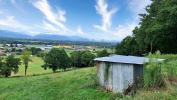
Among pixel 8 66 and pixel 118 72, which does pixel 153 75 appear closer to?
pixel 118 72

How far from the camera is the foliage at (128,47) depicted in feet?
212

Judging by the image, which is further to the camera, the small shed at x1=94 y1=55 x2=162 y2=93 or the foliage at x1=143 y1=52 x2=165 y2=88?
the small shed at x1=94 y1=55 x2=162 y2=93

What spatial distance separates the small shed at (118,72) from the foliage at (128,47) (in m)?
45.7

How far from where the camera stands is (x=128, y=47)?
6644cm

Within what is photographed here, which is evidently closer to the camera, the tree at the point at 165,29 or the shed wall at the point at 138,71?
the shed wall at the point at 138,71

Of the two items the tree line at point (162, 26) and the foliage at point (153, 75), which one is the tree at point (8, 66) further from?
the foliage at point (153, 75)

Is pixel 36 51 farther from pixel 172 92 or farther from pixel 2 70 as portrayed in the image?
pixel 172 92

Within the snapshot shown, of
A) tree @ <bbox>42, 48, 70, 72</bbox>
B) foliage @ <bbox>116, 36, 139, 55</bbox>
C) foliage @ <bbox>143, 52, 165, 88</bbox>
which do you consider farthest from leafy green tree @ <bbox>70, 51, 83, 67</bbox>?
foliage @ <bbox>143, 52, 165, 88</bbox>

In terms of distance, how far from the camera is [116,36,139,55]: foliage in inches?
2539

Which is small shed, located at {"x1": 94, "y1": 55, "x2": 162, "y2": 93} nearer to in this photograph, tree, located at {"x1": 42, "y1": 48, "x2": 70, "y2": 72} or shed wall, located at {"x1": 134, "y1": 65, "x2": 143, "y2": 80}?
shed wall, located at {"x1": 134, "y1": 65, "x2": 143, "y2": 80}

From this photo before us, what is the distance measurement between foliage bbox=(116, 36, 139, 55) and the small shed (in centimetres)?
4574

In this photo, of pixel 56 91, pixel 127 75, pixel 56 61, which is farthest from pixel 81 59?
pixel 127 75

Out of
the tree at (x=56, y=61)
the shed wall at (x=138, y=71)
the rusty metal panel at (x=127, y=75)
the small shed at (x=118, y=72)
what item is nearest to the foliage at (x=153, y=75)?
the small shed at (x=118, y=72)

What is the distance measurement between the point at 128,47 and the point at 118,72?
5038 cm
